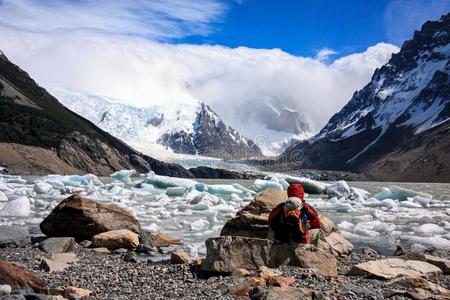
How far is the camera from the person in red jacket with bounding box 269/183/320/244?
31.2ft

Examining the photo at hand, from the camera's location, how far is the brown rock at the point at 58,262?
942 centimetres

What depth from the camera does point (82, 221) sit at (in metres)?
14.1

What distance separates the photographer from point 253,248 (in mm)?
9508

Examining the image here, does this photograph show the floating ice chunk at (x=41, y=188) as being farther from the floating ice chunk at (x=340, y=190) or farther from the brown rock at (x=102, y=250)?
the brown rock at (x=102, y=250)

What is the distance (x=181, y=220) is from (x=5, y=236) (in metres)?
8.76

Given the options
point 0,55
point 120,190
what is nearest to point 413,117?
point 0,55

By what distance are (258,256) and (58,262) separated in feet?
13.5

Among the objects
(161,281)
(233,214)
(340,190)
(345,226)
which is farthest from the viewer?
(340,190)

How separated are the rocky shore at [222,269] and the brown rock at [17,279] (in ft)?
0.04

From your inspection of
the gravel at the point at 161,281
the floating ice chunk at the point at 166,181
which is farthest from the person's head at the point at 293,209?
the floating ice chunk at the point at 166,181

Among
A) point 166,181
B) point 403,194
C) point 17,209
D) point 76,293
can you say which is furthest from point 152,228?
point 166,181

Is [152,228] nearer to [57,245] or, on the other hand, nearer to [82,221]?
[82,221]

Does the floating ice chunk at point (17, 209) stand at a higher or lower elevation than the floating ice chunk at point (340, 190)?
lower

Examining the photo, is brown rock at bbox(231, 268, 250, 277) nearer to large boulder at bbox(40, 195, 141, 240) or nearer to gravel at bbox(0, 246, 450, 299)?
gravel at bbox(0, 246, 450, 299)
